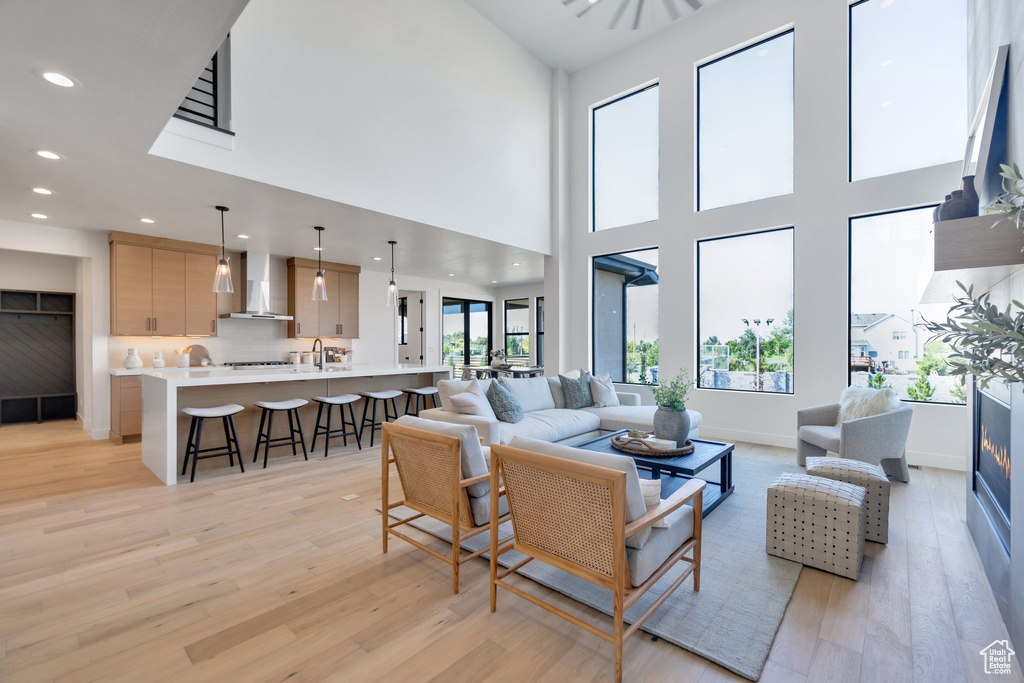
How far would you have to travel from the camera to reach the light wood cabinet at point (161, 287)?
5.78 meters

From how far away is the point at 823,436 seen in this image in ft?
13.1

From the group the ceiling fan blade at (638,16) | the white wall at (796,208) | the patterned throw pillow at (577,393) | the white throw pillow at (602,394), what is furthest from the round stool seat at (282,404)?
the ceiling fan blade at (638,16)

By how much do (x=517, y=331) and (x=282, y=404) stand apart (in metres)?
6.75

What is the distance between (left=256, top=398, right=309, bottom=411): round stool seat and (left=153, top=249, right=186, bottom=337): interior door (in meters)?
2.44

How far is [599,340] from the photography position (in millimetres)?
7055

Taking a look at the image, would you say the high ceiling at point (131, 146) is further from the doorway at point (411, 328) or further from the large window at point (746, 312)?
the doorway at point (411, 328)

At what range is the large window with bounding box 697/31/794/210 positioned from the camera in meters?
5.43

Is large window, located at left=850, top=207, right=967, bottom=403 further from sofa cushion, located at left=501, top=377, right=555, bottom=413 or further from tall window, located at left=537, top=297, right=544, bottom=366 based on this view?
tall window, located at left=537, top=297, right=544, bottom=366

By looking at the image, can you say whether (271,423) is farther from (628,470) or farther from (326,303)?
(628,470)

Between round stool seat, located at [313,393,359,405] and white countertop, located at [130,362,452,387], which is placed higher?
white countertop, located at [130,362,452,387]

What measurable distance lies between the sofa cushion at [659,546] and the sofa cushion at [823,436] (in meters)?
2.39

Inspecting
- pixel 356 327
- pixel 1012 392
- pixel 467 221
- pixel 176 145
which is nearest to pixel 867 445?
pixel 1012 392

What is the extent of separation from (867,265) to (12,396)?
11592 mm

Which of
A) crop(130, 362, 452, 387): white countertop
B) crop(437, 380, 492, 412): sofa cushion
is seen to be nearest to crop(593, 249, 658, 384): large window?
crop(130, 362, 452, 387): white countertop
